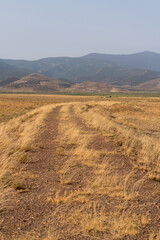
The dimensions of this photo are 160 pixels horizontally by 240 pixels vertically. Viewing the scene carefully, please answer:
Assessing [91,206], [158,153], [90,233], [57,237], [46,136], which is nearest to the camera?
[57,237]

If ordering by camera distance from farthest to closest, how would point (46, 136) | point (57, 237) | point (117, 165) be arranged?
point (46, 136)
point (117, 165)
point (57, 237)

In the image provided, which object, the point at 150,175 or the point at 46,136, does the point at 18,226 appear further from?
the point at 46,136

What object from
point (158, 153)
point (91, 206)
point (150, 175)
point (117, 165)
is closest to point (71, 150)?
point (117, 165)

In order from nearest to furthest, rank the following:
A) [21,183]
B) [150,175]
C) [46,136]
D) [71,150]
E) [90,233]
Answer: [90,233]
[21,183]
[150,175]
[71,150]
[46,136]

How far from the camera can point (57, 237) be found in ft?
13.7

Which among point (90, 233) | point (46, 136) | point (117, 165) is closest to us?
point (90, 233)

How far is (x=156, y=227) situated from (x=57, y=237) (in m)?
1.83

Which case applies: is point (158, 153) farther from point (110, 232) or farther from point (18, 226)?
point (18, 226)

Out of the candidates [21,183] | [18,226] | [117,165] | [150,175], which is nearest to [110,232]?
[18,226]

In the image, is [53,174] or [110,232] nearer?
[110,232]

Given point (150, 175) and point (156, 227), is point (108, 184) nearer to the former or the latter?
point (150, 175)

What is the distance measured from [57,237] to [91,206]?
149 cm

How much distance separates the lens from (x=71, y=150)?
37.0 ft

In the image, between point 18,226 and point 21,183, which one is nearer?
point 18,226
